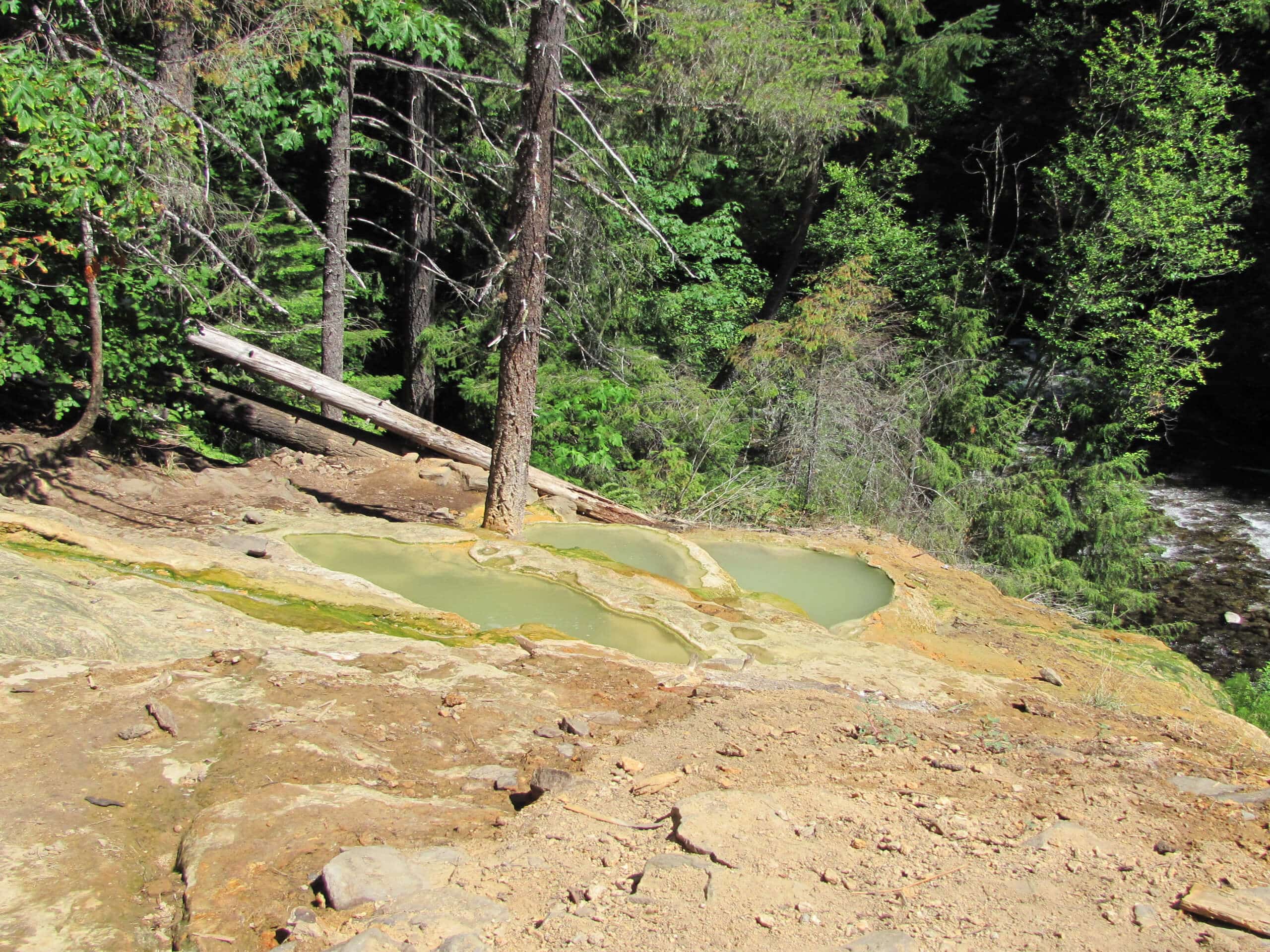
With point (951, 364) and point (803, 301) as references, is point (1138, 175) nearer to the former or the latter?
point (951, 364)

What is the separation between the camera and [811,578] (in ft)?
31.1

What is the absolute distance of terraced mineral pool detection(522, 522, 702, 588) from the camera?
8805mm

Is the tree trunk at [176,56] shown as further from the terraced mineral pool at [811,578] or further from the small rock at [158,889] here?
the small rock at [158,889]

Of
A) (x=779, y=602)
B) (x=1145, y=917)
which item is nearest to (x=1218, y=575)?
(x=779, y=602)

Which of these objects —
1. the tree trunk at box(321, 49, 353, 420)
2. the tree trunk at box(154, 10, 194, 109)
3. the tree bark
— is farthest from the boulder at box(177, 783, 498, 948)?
the tree trunk at box(321, 49, 353, 420)

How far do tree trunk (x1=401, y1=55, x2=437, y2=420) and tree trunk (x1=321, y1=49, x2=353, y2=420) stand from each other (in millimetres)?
1167

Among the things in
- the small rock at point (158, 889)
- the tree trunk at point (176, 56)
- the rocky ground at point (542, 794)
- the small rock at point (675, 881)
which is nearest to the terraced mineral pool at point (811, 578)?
the rocky ground at point (542, 794)

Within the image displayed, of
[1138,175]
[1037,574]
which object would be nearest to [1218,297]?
[1138,175]

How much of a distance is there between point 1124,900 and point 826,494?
10236 millimetres

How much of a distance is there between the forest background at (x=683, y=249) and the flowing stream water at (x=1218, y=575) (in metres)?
0.78

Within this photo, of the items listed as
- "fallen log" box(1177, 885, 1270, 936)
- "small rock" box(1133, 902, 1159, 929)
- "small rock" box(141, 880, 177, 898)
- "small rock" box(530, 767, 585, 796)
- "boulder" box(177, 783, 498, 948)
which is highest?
"fallen log" box(1177, 885, 1270, 936)

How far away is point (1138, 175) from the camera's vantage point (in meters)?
16.1

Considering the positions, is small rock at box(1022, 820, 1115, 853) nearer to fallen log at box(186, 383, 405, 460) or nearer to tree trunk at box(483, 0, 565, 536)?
tree trunk at box(483, 0, 565, 536)

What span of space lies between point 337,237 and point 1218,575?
50.3ft
